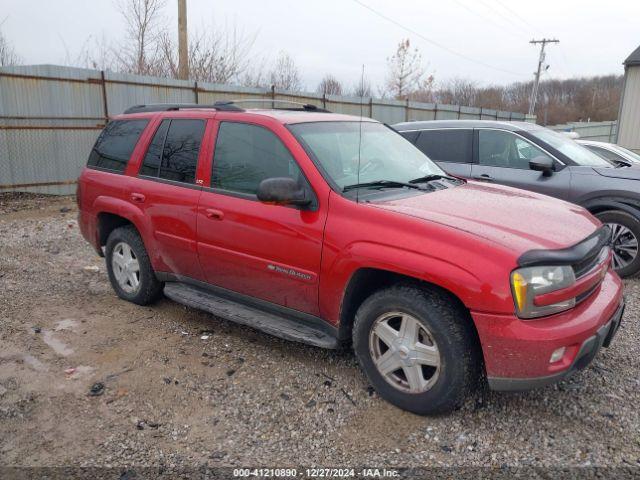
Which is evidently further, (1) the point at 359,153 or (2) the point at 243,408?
(1) the point at 359,153

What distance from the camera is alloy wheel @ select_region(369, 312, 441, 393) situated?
291cm

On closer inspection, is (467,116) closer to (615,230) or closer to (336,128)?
(615,230)

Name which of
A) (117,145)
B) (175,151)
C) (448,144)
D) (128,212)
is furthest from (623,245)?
(117,145)

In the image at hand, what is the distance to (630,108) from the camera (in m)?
21.0

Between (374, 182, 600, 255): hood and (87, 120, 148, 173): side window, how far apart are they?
263cm

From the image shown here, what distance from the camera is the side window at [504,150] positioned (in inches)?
247

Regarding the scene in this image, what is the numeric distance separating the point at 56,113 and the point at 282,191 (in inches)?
363

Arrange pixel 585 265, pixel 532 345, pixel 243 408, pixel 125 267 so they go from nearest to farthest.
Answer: pixel 532 345
pixel 585 265
pixel 243 408
pixel 125 267

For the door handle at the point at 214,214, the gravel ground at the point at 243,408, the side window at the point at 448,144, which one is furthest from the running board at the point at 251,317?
the side window at the point at 448,144

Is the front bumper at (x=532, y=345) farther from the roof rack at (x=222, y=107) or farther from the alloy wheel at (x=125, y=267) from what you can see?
the alloy wheel at (x=125, y=267)

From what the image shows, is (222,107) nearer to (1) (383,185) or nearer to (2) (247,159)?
(2) (247,159)

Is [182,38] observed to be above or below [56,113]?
above

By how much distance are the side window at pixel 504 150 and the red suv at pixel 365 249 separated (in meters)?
2.52

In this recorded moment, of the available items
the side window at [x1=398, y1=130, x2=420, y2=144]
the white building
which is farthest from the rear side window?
the white building
